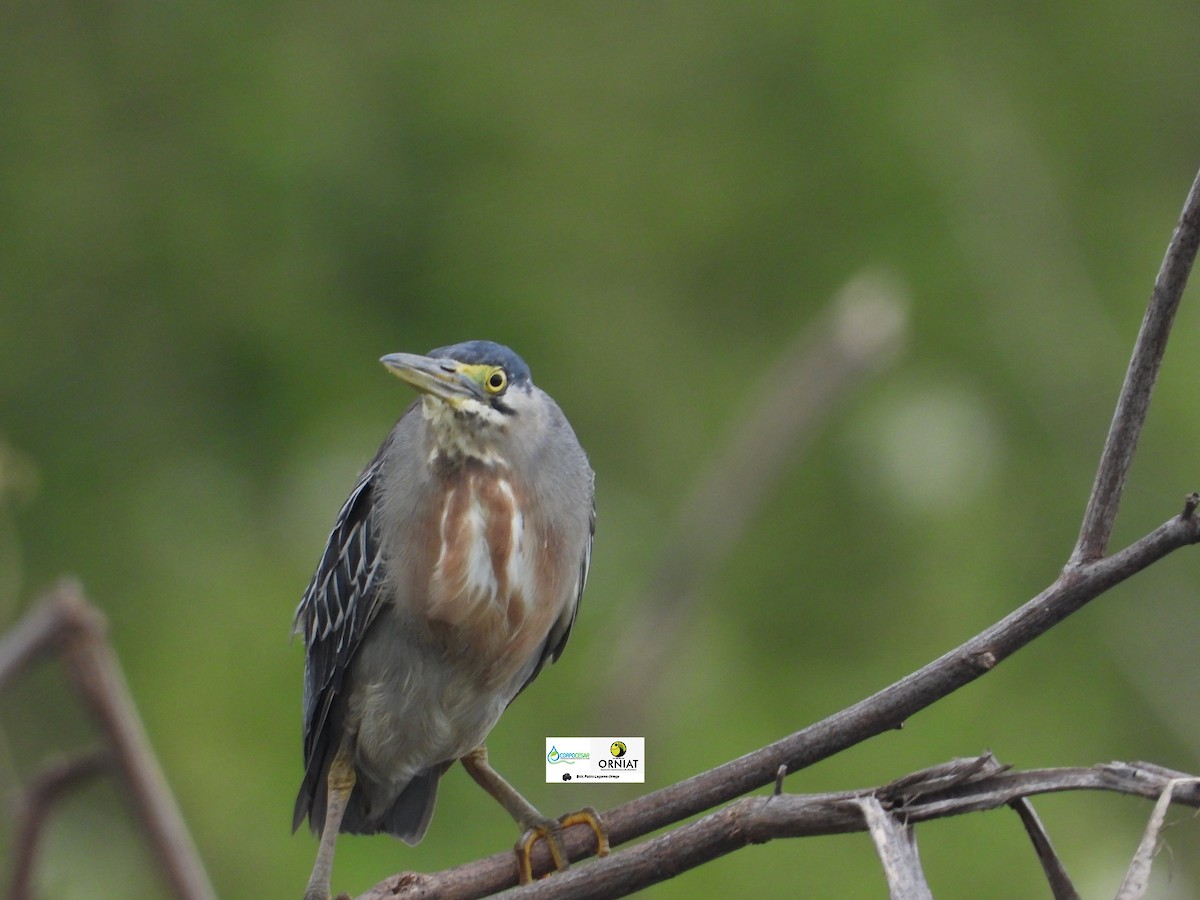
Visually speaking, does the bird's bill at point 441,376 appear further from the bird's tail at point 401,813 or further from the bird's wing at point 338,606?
the bird's tail at point 401,813

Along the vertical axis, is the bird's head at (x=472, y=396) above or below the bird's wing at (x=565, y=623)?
above

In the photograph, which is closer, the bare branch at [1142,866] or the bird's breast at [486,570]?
the bare branch at [1142,866]

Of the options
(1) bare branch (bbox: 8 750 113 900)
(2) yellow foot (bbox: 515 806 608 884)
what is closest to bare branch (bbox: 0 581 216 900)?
(1) bare branch (bbox: 8 750 113 900)

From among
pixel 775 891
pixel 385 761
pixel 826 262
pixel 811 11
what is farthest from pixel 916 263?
pixel 385 761

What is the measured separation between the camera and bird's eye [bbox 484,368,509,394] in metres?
1.05

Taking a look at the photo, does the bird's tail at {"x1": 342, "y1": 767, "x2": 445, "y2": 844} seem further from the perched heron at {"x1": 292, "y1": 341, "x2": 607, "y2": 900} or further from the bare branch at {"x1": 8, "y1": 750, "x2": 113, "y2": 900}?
the bare branch at {"x1": 8, "y1": 750, "x2": 113, "y2": 900}

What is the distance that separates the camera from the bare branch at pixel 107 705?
95 cm

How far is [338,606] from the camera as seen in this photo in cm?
125

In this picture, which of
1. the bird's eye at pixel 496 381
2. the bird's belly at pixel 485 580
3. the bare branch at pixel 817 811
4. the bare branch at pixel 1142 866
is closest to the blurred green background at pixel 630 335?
the bird's belly at pixel 485 580

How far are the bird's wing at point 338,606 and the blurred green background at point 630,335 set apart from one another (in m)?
0.68

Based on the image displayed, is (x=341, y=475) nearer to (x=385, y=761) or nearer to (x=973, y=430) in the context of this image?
(x=385, y=761)

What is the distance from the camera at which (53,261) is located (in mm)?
2393

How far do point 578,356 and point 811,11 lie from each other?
899 mm

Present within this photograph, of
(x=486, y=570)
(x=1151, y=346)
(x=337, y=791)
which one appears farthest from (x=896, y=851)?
(x=337, y=791)
